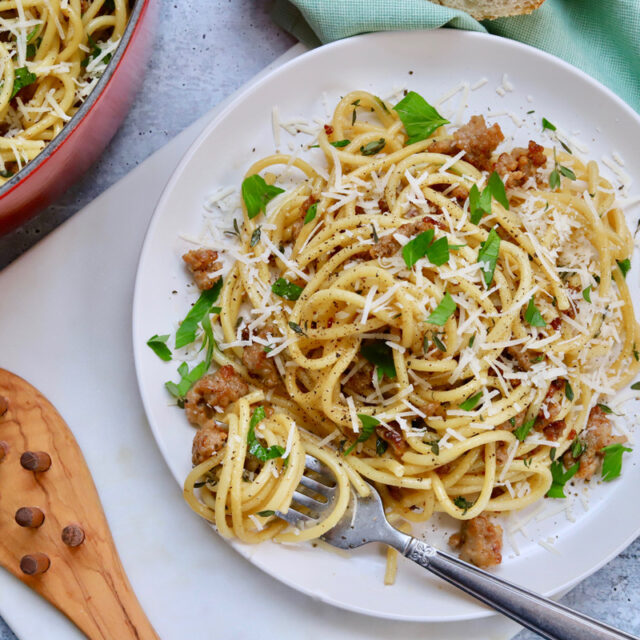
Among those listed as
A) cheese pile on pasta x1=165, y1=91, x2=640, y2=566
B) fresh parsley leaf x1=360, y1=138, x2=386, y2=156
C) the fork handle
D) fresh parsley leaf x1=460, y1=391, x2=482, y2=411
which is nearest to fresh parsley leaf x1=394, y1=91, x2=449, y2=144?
cheese pile on pasta x1=165, y1=91, x2=640, y2=566

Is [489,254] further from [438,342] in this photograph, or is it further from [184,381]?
[184,381]

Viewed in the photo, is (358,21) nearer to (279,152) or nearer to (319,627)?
(279,152)

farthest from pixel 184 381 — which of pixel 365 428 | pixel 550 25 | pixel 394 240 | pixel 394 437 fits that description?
pixel 550 25

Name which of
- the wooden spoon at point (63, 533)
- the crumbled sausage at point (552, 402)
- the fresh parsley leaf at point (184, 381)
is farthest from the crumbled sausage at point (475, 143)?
the wooden spoon at point (63, 533)

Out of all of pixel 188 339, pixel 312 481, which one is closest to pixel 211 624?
pixel 312 481

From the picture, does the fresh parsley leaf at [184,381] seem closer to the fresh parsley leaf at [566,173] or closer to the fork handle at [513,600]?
the fork handle at [513,600]
